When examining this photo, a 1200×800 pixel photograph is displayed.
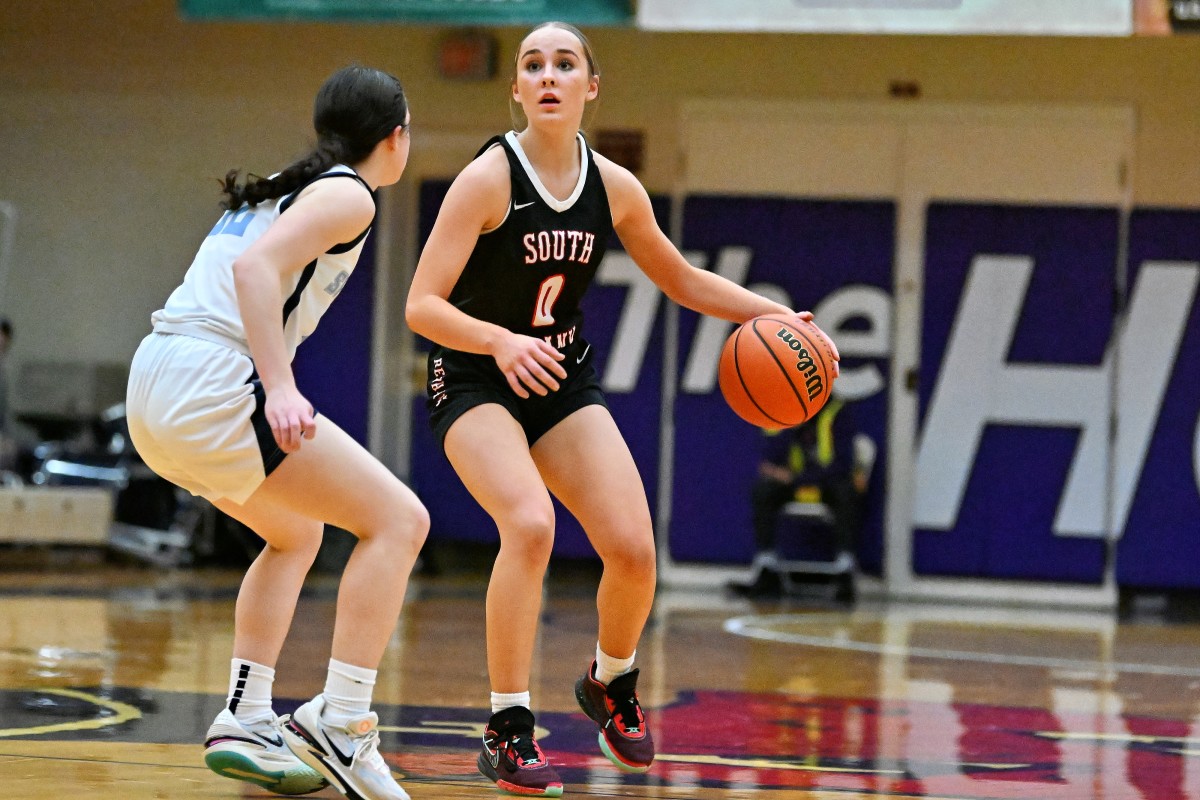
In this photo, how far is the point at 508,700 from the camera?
3545mm

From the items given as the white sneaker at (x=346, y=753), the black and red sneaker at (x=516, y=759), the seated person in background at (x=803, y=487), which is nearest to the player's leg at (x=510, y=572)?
the black and red sneaker at (x=516, y=759)

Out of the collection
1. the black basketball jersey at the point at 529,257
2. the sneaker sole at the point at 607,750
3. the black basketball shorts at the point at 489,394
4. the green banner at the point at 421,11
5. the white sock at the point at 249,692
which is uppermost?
the green banner at the point at 421,11

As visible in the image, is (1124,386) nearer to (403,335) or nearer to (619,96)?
(619,96)

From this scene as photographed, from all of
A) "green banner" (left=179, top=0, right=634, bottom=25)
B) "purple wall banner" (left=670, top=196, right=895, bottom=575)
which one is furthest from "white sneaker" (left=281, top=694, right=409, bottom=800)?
"purple wall banner" (left=670, top=196, right=895, bottom=575)

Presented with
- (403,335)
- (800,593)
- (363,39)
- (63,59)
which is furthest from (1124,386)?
(63,59)

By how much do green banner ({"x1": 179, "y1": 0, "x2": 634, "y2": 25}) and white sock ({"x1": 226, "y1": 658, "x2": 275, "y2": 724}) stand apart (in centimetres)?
497

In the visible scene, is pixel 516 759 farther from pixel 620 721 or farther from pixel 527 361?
pixel 527 361

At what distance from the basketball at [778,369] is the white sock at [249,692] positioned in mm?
1269

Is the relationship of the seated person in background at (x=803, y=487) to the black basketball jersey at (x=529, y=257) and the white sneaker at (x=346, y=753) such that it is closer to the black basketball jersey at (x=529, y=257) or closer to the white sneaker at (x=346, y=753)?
the black basketball jersey at (x=529, y=257)

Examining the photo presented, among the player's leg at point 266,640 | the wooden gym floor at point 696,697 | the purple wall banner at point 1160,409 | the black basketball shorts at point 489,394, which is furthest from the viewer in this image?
the purple wall banner at point 1160,409

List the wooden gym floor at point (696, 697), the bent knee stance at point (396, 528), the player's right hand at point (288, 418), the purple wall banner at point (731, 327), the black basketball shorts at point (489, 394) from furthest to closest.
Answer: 1. the purple wall banner at point (731, 327)
2. the wooden gym floor at point (696, 697)
3. the black basketball shorts at point (489, 394)
4. the bent knee stance at point (396, 528)
5. the player's right hand at point (288, 418)

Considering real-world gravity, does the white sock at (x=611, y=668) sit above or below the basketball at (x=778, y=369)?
below

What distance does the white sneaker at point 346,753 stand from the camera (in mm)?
3178

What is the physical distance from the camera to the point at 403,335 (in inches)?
414
